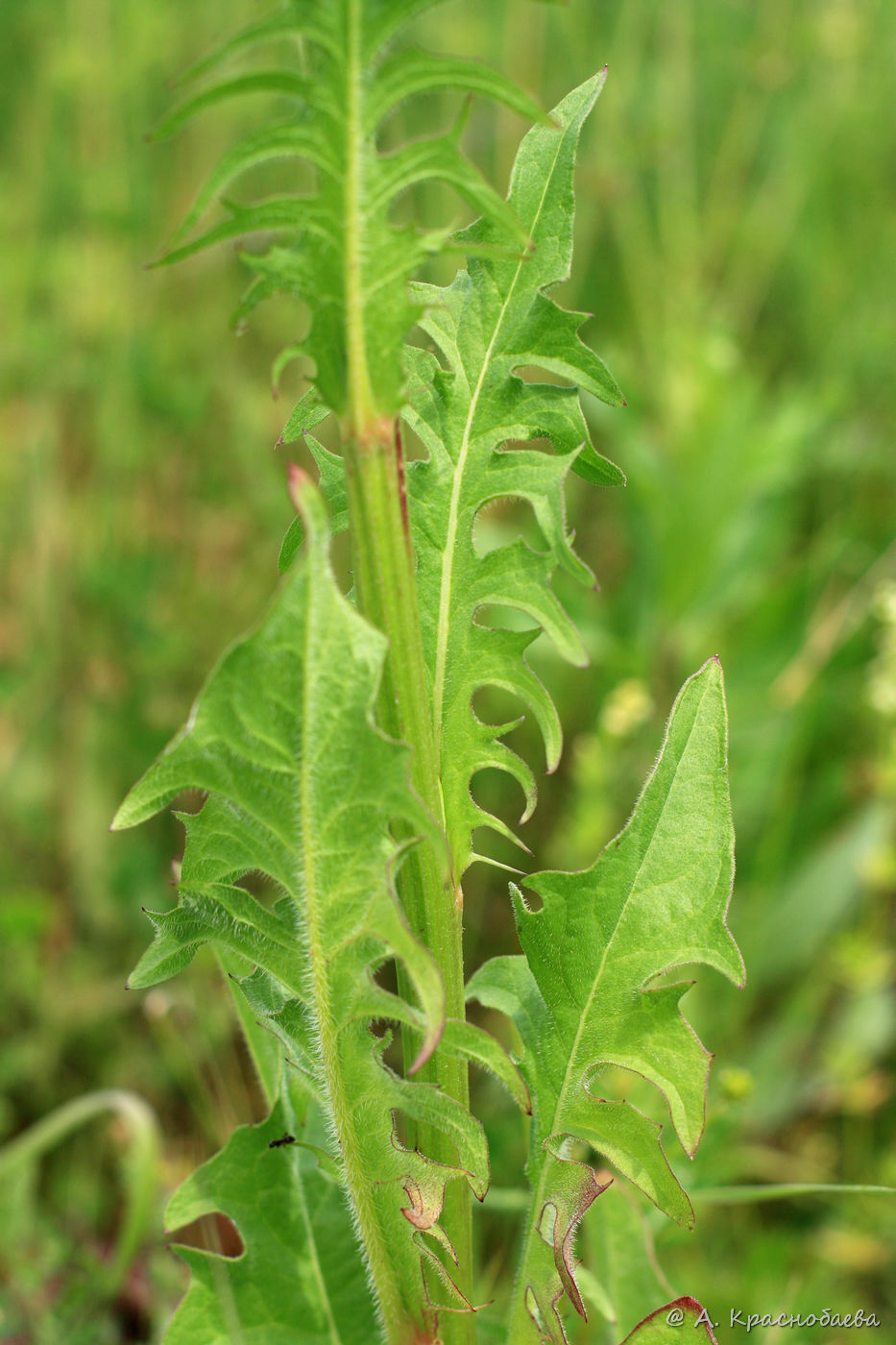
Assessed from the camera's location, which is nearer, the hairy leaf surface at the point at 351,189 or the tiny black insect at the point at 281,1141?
the hairy leaf surface at the point at 351,189

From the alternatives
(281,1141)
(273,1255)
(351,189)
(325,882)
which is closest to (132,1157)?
(273,1255)

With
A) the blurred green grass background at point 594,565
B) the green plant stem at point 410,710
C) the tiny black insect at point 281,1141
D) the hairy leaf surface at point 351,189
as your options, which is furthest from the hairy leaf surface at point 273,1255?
the hairy leaf surface at point 351,189

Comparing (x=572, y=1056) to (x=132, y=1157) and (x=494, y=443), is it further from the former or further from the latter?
(x=132, y=1157)

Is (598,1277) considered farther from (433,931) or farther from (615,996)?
(433,931)

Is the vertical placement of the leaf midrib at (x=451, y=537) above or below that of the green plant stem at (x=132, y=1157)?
above

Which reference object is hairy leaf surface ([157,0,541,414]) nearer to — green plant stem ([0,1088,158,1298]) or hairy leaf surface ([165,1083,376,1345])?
hairy leaf surface ([165,1083,376,1345])

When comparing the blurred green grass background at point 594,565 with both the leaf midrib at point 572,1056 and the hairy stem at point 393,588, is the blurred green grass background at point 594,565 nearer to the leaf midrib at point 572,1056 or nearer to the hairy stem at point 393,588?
the leaf midrib at point 572,1056

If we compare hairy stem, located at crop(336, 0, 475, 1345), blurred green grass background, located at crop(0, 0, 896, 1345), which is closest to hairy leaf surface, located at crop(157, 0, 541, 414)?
hairy stem, located at crop(336, 0, 475, 1345)
